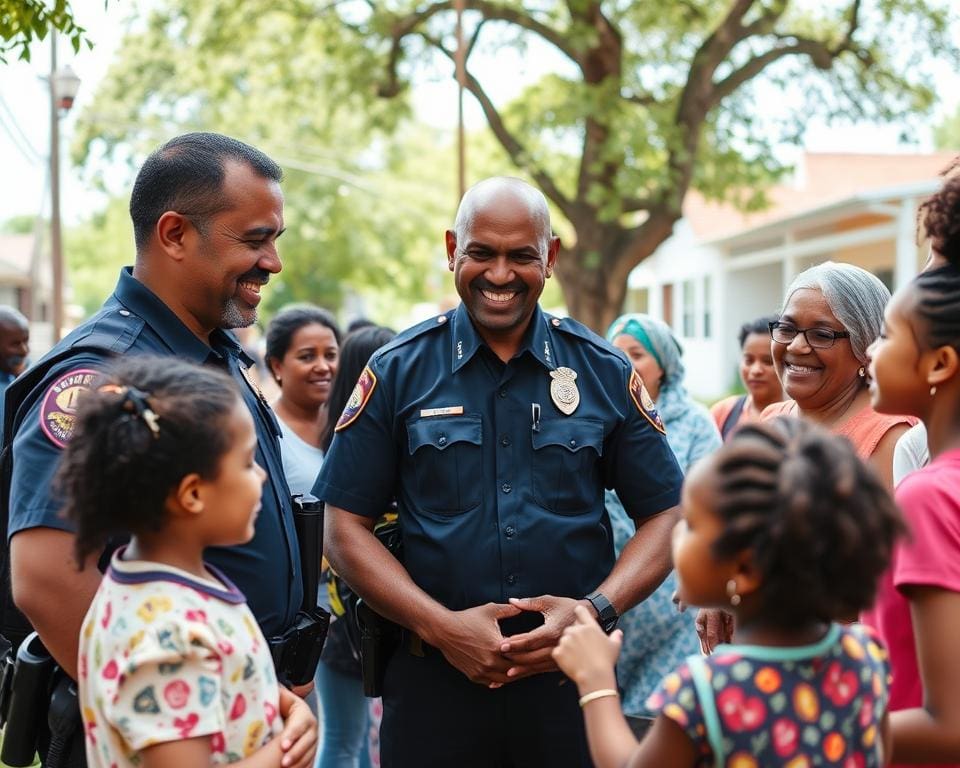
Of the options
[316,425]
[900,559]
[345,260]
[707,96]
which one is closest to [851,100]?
[707,96]

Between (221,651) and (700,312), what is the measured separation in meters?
29.1

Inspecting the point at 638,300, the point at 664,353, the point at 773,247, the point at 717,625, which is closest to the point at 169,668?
the point at 717,625

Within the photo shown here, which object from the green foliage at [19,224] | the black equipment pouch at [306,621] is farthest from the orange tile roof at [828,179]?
the green foliage at [19,224]

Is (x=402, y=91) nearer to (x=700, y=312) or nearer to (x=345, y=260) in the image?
(x=700, y=312)

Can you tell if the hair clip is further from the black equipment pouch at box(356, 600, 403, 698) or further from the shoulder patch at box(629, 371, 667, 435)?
the shoulder patch at box(629, 371, 667, 435)

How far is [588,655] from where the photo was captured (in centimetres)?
211

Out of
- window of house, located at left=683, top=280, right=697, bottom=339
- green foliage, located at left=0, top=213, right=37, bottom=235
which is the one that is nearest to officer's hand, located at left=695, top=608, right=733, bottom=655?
window of house, located at left=683, top=280, right=697, bottom=339

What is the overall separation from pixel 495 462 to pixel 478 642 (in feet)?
1.67

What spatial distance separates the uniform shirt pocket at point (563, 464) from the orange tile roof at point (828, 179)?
25201 mm

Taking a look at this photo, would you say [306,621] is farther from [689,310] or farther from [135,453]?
[689,310]

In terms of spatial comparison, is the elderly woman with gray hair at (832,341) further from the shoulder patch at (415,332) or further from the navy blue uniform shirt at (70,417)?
the navy blue uniform shirt at (70,417)

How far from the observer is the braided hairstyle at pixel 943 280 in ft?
6.95

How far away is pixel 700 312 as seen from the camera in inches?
1191

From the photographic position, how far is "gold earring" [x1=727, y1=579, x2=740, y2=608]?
1.89 meters
